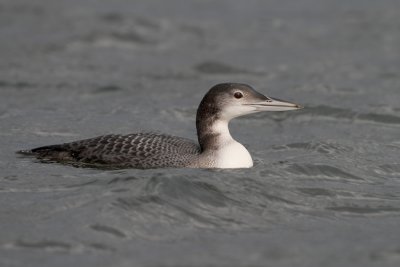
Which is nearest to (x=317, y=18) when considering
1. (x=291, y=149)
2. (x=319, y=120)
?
(x=319, y=120)

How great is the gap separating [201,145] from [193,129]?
2.81 meters

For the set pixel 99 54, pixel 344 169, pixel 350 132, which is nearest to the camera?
pixel 344 169

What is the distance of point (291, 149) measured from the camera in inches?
459

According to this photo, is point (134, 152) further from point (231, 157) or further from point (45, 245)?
point (45, 245)

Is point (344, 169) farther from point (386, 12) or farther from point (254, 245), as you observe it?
point (386, 12)

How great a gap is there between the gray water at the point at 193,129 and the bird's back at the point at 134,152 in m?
0.15

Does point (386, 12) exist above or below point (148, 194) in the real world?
above

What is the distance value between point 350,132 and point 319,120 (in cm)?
81

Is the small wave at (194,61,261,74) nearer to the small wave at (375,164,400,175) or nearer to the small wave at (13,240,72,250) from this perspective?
the small wave at (375,164,400,175)

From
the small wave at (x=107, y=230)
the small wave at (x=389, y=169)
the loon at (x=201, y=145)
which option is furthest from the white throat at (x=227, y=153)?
the small wave at (x=107, y=230)

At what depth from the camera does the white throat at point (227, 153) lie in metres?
9.95

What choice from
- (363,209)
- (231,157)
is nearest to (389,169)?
(363,209)

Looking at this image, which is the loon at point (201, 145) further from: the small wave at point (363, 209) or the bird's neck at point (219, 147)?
the small wave at point (363, 209)

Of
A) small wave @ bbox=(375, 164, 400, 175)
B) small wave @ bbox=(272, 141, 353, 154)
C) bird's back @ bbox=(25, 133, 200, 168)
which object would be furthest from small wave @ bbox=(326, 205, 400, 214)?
small wave @ bbox=(272, 141, 353, 154)
